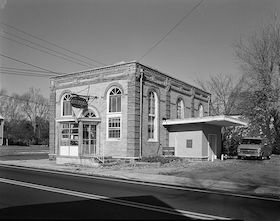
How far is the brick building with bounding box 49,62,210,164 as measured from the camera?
24516 millimetres

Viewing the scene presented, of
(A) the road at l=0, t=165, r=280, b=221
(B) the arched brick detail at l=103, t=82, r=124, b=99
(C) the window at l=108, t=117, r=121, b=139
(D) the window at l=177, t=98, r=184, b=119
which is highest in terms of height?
(B) the arched brick detail at l=103, t=82, r=124, b=99

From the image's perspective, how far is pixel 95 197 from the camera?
983cm

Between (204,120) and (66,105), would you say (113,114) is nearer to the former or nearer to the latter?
(66,105)

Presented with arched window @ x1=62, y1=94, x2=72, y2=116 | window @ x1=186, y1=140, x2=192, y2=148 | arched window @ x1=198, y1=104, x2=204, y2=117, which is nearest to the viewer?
window @ x1=186, y1=140, x2=192, y2=148

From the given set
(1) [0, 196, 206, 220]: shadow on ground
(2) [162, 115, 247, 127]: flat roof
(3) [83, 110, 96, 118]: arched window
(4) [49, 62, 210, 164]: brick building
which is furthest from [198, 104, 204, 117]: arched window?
(1) [0, 196, 206, 220]: shadow on ground

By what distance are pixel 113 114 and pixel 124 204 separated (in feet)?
55.6

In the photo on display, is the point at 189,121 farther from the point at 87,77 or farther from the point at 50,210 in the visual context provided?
the point at 50,210

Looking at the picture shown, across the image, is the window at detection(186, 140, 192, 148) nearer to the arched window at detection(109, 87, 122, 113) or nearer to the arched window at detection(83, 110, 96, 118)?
the arched window at detection(109, 87, 122, 113)

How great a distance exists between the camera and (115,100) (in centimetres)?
2573

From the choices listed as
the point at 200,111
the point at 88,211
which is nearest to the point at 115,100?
the point at 200,111

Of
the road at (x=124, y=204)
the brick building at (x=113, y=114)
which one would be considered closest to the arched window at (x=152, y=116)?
the brick building at (x=113, y=114)

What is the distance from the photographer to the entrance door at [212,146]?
92.8 ft

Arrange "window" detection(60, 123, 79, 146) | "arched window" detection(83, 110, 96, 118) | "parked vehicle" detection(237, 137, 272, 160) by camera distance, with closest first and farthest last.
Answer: "window" detection(60, 123, 79, 146), "arched window" detection(83, 110, 96, 118), "parked vehicle" detection(237, 137, 272, 160)

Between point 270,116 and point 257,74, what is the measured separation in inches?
210
